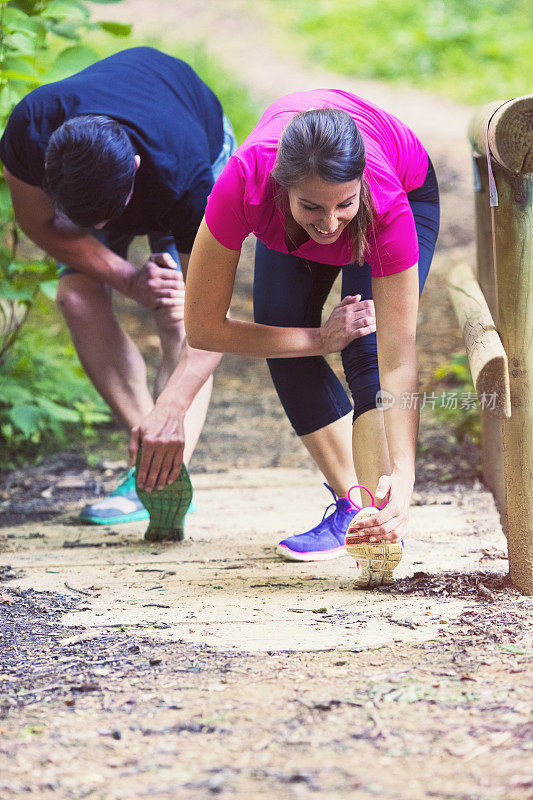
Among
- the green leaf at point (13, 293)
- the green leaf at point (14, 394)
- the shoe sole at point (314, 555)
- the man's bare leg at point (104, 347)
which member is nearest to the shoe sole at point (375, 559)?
the shoe sole at point (314, 555)

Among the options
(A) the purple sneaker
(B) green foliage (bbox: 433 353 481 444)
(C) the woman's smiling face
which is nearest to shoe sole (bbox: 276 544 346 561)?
(A) the purple sneaker

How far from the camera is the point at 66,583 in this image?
257 centimetres

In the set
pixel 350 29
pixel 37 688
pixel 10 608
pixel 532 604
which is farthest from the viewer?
pixel 350 29

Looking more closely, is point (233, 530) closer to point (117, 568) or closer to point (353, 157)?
point (117, 568)

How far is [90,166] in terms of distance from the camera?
8.15 ft

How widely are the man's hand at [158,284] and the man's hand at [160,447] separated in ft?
1.36

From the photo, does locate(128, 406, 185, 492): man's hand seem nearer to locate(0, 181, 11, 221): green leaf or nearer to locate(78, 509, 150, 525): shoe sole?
locate(78, 509, 150, 525): shoe sole

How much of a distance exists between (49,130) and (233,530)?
55.4 inches

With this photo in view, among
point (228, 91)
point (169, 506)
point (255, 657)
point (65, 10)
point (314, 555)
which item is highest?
→ point (228, 91)

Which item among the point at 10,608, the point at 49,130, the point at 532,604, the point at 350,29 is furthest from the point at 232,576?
the point at 350,29

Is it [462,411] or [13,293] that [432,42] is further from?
[13,293]

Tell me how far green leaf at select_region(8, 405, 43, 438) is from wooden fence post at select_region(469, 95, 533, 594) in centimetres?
218

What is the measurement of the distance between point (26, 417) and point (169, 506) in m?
1.14

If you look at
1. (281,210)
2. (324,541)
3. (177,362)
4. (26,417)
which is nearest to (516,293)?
(281,210)
